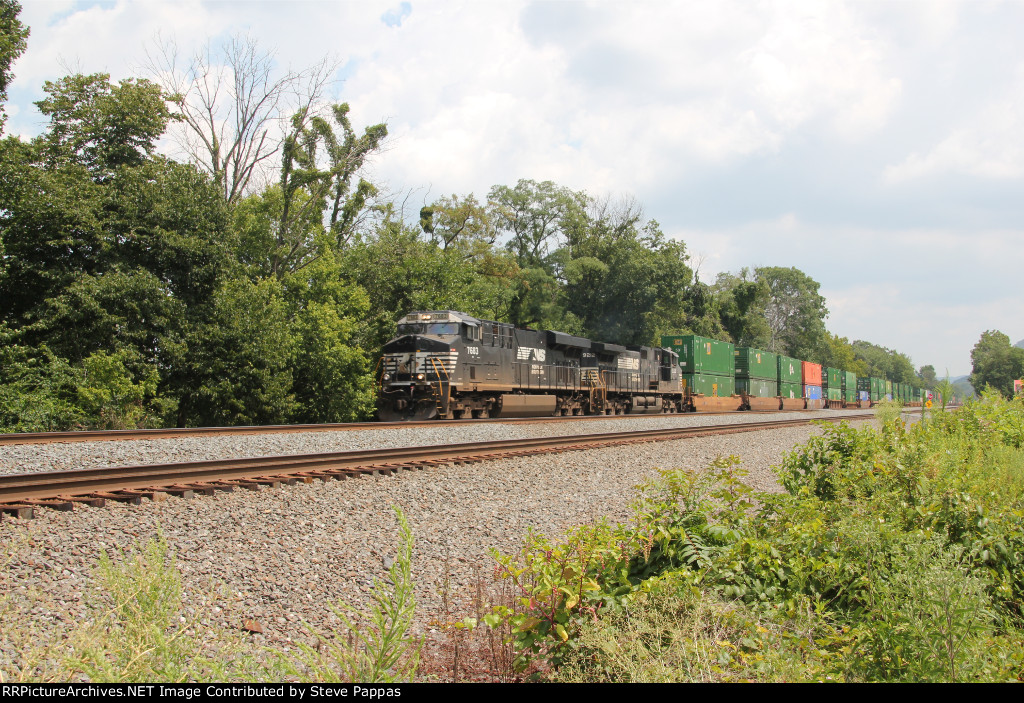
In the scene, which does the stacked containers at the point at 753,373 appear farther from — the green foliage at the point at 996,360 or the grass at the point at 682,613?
the green foliage at the point at 996,360

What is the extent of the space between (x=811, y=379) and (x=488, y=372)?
36.5 meters

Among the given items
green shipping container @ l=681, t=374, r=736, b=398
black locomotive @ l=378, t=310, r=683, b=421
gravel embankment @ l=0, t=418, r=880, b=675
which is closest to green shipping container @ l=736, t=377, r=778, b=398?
green shipping container @ l=681, t=374, r=736, b=398

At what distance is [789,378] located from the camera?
43438 millimetres

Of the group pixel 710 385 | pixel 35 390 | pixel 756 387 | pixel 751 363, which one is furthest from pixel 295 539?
pixel 756 387

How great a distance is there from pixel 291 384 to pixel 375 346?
5386 mm

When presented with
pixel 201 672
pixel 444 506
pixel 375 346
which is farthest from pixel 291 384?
pixel 201 672

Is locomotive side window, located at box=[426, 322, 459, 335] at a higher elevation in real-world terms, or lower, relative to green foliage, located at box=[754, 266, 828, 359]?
lower

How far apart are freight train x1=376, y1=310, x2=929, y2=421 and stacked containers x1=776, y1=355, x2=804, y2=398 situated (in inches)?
369

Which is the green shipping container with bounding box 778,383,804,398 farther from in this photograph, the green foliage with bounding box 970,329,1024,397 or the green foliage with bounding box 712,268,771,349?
the green foliage with bounding box 970,329,1024,397

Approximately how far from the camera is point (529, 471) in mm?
9164

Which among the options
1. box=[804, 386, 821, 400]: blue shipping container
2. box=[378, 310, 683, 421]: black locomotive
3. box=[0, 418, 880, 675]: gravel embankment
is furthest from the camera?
box=[804, 386, 821, 400]: blue shipping container

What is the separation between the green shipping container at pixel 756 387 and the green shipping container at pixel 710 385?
0.67m

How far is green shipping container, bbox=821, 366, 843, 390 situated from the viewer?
51.7m

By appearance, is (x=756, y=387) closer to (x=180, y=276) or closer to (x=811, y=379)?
(x=811, y=379)
